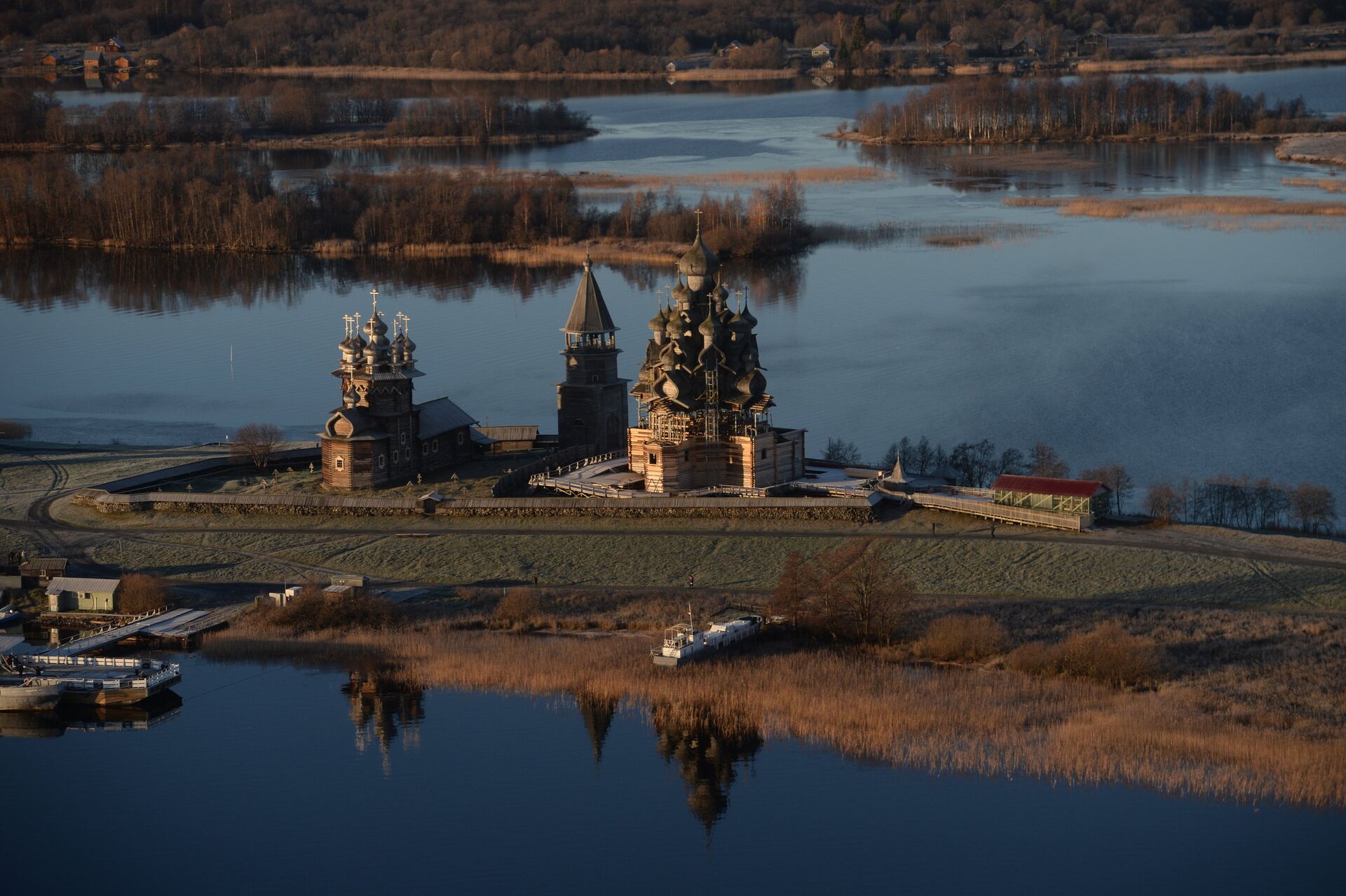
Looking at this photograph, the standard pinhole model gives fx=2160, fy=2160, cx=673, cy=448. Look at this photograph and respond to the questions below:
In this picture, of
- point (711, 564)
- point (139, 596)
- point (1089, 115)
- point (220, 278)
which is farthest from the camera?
point (1089, 115)

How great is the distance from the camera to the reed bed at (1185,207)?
313ft

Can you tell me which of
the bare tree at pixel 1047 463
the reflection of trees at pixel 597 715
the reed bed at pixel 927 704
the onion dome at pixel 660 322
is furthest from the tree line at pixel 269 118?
the reflection of trees at pixel 597 715

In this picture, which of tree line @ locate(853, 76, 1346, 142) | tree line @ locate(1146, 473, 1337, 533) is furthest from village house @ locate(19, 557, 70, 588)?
tree line @ locate(853, 76, 1346, 142)

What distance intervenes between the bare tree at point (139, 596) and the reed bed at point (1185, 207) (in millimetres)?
62211

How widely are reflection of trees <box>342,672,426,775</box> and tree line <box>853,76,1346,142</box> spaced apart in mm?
96028

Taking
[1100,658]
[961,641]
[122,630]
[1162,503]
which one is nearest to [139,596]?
[122,630]

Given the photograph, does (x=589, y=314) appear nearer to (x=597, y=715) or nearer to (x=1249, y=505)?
(x=1249, y=505)

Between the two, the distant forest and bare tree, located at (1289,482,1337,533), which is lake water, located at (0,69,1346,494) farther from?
the distant forest

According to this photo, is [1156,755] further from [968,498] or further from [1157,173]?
[1157,173]

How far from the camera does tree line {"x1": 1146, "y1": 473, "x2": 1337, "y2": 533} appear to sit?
46.8 metres

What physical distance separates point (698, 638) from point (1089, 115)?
9708cm

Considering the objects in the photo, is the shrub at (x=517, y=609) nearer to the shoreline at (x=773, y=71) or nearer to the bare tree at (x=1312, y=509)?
the bare tree at (x=1312, y=509)

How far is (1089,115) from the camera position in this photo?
423 ft

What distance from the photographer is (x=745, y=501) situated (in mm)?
46625
